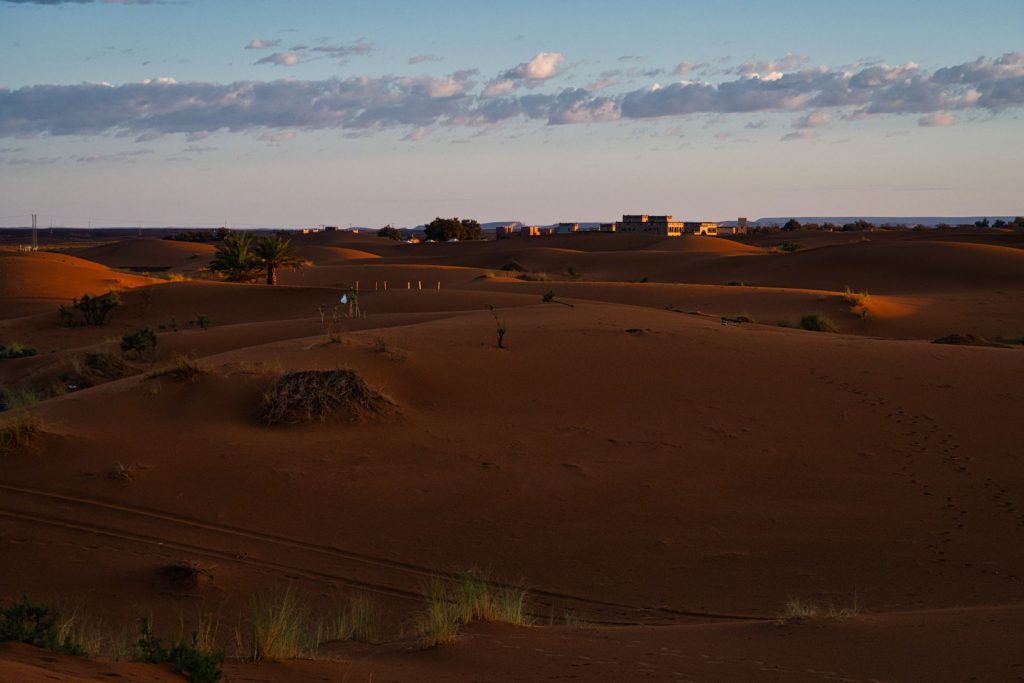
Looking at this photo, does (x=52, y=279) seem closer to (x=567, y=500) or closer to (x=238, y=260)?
(x=238, y=260)

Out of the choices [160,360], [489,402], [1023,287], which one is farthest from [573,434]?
[1023,287]

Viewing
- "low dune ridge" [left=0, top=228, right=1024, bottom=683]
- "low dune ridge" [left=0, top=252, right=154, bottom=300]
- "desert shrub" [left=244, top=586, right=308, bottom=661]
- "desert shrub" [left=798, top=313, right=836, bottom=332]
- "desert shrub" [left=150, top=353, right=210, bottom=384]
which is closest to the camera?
"desert shrub" [left=244, top=586, right=308, bottom=661]

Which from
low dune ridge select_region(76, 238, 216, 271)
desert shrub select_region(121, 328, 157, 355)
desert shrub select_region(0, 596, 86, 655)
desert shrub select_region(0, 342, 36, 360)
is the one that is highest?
low dune ridge select_region(76, 238, 216, 271)

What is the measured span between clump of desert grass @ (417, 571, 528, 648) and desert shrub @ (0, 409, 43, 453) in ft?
21.5

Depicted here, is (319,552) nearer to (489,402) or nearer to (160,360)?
(489,402)

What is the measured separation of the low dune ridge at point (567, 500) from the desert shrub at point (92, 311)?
13715 mm

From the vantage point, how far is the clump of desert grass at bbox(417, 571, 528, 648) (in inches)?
298

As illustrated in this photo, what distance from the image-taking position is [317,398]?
48.9 feet

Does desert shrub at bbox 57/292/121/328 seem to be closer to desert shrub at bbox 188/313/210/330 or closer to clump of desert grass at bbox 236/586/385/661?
desert shrub at bbox 188/313/210/330

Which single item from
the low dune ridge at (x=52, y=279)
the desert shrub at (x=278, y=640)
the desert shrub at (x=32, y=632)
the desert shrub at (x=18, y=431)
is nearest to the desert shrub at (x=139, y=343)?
the desert shrub at (x=18, y=431)

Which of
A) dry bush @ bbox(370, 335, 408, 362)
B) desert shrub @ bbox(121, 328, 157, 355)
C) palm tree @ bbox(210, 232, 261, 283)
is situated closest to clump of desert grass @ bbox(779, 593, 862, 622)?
dry bush @ bbox(370, 335, 408, 362)

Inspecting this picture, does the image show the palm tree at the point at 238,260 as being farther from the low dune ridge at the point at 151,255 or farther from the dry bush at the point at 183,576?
the low dune ridge at the point at 151,255

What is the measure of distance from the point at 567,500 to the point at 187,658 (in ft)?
21.8

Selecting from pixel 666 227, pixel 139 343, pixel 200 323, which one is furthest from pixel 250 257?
pixel 666 227
